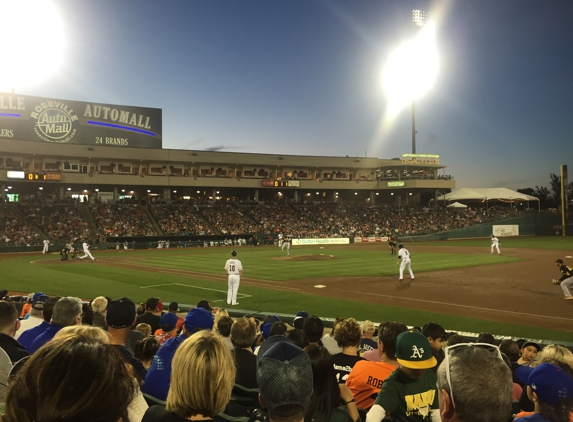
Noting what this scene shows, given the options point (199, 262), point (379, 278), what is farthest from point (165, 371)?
point (199, 262)

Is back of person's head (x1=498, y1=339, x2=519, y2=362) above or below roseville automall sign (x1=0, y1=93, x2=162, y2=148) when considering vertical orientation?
below

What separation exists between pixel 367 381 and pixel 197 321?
255 cm

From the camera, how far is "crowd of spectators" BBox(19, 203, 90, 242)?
53.4 meters

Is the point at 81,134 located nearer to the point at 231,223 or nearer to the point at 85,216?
the point at 85,216

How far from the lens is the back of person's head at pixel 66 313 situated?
535 cm

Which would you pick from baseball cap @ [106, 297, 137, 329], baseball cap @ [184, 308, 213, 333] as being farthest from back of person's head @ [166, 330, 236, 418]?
baseball cap @ [184, 308, 213, 333]

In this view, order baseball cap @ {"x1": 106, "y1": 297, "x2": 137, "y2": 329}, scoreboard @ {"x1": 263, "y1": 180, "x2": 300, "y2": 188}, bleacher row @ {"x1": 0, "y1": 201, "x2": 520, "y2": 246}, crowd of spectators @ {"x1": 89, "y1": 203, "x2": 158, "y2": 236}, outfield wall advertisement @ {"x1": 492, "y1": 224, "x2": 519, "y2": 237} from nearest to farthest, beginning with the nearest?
baseball cap @ {"x1": 106, "y1": 297, "x2": 137, "y2": 329}, bleacher row @ {"x1": 0, "y1": 201, "x2": 520, "y2": 246}, crowd of spectators @ {"x1": 89, "y1": 203, "x2": 158, "y2": 236}, outfield wall advertisement @ {"x1": 492, "y1": 224, "x2": 519, "y2": 237}, scoreboard @ {"x1": 263, "y1": 180, "x2": 300, "y2": 188}

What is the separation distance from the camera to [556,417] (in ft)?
9.82

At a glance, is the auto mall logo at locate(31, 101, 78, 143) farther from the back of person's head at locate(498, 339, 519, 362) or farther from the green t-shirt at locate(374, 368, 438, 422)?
the green t-shirt at locate(374, 368, 438, 422)

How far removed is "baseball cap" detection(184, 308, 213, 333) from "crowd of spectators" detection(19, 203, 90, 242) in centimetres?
5275

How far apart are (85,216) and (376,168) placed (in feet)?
177

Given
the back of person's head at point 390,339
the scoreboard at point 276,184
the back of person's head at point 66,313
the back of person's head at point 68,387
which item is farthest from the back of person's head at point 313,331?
the scoreboard at point 276,184

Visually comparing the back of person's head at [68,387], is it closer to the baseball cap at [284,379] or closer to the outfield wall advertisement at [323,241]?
the baseball cap at [284,379]

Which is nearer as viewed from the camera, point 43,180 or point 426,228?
point 43,180
